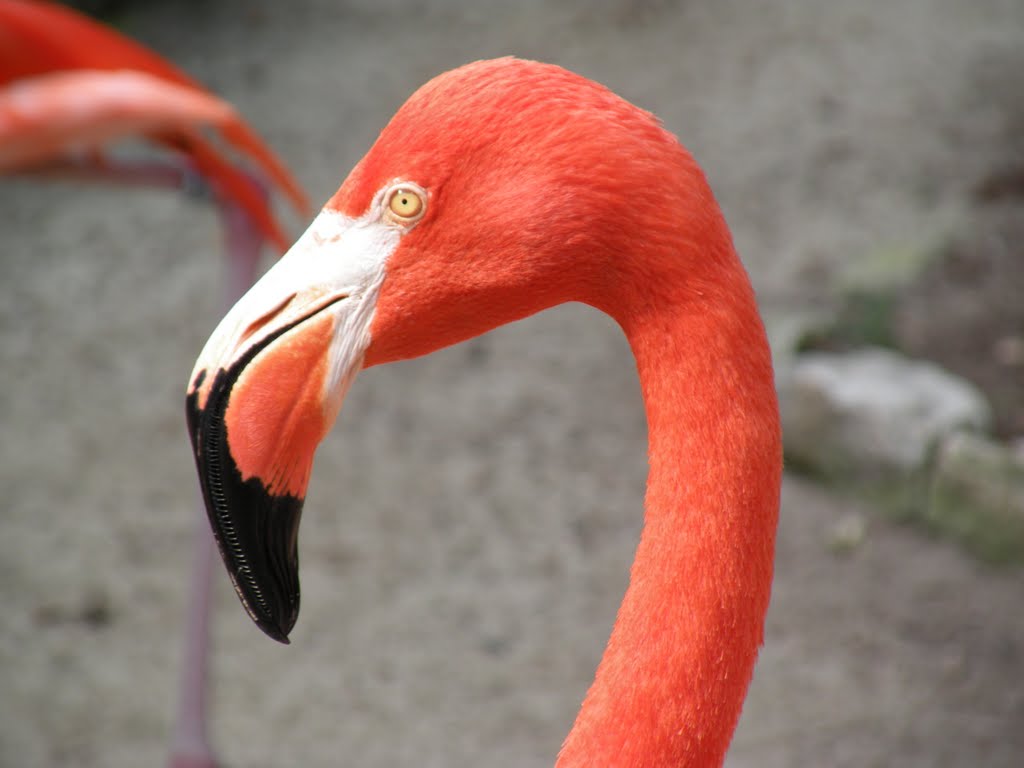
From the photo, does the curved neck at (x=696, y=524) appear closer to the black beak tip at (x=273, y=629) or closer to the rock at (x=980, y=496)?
the black beak tip at (x=273, y=629)

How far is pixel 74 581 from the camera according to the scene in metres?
3.54

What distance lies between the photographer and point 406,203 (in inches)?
43.2

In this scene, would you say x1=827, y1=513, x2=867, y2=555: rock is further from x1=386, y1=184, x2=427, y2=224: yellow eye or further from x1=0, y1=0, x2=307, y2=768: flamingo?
x1=386, y1=184, x2=427, y2=224: yellow eye

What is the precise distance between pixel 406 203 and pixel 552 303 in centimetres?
17

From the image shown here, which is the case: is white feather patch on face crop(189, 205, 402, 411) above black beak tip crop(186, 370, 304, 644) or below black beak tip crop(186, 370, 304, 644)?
above

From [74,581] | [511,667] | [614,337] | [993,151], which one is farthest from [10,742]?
[993,151]

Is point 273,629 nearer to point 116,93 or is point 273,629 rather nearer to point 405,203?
point 405,203

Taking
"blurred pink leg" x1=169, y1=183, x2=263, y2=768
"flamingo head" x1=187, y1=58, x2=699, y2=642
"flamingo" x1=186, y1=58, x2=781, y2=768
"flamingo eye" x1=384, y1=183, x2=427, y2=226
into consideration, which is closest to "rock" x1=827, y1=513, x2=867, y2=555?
"blurred pink leg" x1=169, y1=183, x2=263, y2=768

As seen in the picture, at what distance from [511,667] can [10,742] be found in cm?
133

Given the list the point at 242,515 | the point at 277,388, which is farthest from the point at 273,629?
the point at 277,388

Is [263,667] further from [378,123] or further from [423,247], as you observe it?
[378,123]

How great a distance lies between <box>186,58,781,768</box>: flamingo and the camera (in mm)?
1075

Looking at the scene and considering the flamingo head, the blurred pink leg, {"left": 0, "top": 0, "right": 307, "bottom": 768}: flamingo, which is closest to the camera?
the flamingo head

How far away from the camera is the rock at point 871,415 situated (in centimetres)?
358
